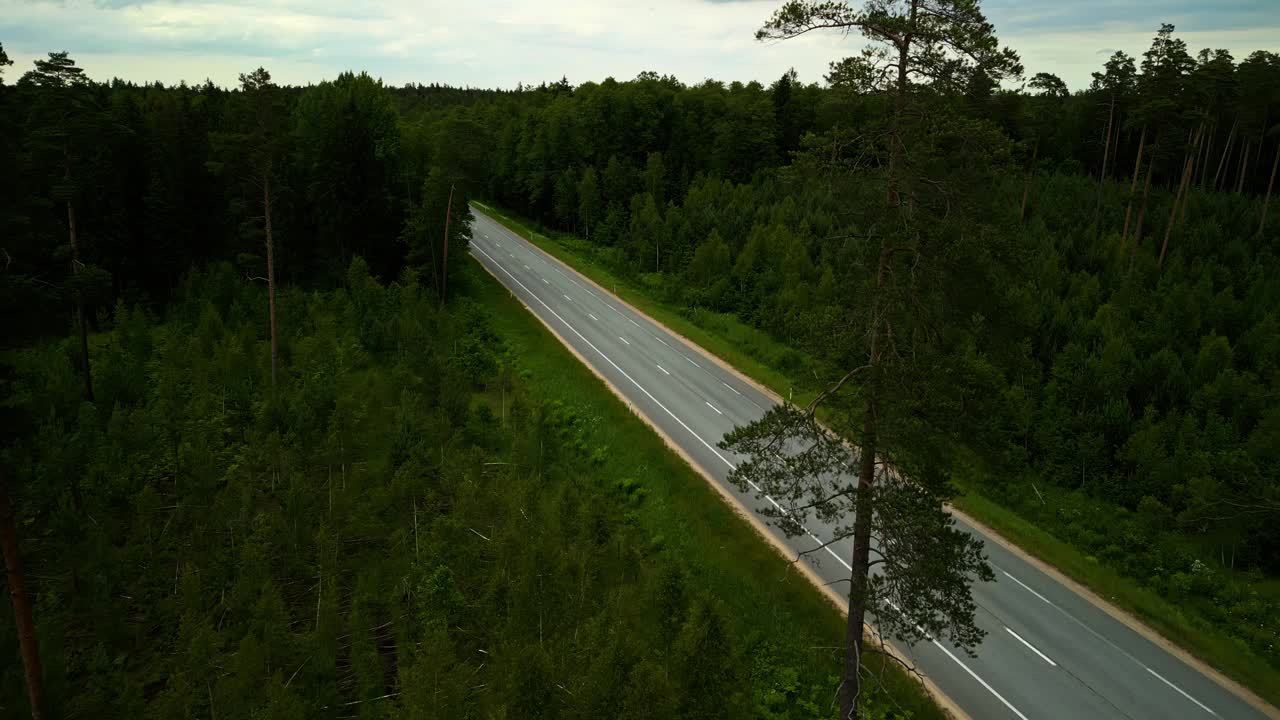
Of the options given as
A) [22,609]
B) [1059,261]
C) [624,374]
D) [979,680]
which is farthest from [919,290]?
[1059,261]

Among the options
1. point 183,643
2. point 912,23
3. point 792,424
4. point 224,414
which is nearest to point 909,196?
point 912,23

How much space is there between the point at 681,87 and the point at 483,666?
8800 centimetres

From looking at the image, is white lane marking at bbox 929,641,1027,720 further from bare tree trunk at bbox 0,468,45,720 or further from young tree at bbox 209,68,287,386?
young tree at bbox 209,68,287,386

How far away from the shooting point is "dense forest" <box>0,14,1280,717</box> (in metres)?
11.9

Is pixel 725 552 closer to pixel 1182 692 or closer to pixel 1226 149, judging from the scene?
pixel 1182 692

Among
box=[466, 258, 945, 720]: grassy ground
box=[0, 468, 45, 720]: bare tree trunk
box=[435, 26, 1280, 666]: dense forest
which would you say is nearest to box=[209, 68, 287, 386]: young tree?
box=[466, 258, 945, 720]: grassy ground

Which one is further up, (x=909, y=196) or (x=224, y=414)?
(x=909, y=196)

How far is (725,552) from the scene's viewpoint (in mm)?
21203

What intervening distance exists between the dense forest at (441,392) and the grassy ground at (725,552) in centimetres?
121

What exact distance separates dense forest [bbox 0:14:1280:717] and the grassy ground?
1212 mm

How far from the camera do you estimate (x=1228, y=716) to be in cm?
1591

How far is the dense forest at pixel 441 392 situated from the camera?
11.9 metres

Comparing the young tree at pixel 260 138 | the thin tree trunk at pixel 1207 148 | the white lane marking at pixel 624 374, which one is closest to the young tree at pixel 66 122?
the young tree at pixel 260 138

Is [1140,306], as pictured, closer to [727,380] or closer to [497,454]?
[727,380]
